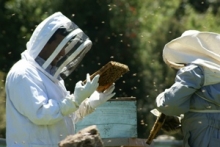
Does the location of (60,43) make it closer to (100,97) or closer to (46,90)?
(46,90)

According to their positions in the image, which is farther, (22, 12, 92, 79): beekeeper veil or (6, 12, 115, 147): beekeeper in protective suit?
(22, 12, 92, 79): beekeeper veil

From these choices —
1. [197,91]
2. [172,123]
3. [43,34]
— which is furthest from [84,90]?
[172,123]

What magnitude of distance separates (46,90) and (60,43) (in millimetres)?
394

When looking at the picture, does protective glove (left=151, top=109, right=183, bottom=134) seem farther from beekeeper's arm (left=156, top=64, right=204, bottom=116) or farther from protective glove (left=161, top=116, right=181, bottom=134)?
beekeeper's arm (left=156, top=64, right=204, bottom=116)

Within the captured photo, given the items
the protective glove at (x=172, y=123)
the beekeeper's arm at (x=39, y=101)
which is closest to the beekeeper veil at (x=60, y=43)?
the beekeeper's arm at (x=39, y=101)

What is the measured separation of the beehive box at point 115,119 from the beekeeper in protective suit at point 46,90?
651 millimetres

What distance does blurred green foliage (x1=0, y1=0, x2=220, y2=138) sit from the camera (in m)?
12.5

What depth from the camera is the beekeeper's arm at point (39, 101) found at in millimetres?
7348

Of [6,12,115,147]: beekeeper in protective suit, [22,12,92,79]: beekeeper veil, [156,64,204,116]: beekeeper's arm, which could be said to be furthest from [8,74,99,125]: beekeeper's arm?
[156,64,204,116]: beekeeper's arm

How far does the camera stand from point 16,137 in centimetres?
745

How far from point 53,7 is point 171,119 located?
15.5ft

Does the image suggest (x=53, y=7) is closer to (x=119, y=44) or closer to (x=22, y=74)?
(x=119, y=44)

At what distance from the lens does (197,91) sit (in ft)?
25.6

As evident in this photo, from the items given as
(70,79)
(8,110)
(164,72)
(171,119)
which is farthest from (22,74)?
(164,72)
